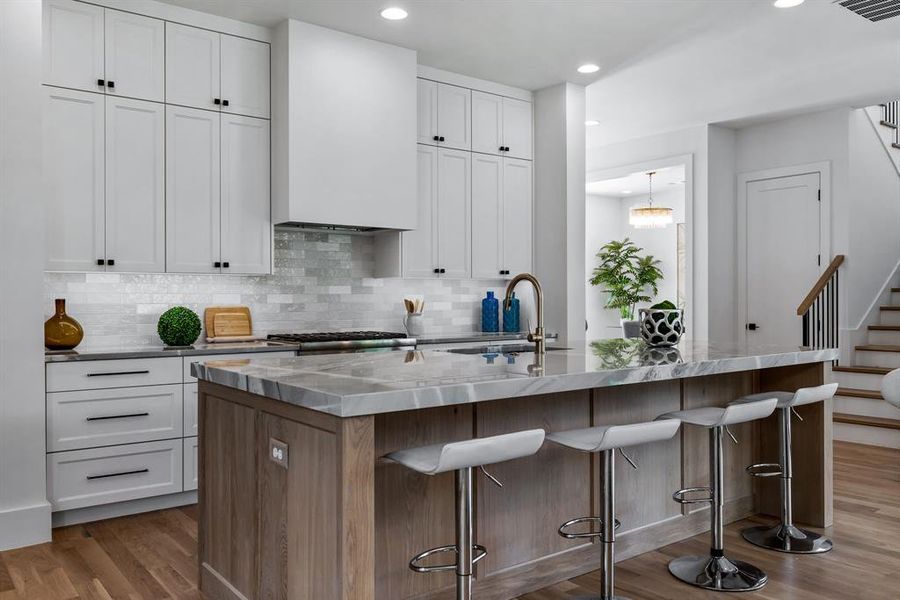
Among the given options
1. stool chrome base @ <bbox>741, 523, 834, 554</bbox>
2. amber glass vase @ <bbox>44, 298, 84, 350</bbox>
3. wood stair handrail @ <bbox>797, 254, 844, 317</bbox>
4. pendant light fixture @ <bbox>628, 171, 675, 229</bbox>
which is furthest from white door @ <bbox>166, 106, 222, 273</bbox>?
pendant light fixture @ <bbox>628, 171, 675, 229</bbox>

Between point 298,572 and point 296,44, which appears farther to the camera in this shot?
point 296,44

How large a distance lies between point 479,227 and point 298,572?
3.93 m

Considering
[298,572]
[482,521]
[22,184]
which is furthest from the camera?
[22,184]

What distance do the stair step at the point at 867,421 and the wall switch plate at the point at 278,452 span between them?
5203 millimetres

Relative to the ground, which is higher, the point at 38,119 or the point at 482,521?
the point at 38,119

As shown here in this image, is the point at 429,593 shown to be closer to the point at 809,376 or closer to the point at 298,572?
the point at 298,572

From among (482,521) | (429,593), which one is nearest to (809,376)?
(482,521)

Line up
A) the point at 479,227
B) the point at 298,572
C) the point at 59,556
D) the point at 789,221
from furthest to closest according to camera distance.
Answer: the point at 789,221 → the point at 479,227 → the point at 59,556 → the point at 298,572

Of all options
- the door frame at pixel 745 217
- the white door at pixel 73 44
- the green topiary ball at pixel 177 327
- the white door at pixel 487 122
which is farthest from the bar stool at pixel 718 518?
the door frame at pixel 745 217

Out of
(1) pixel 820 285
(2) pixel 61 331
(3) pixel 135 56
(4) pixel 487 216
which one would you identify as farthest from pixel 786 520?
(3) pixel 135 56

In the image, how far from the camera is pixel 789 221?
706cm

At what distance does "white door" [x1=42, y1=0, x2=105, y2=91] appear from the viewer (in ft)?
12.6

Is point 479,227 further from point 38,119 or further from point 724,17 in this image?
point 38,119

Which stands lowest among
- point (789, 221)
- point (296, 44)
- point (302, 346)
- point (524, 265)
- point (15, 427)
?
point (15, 427)
